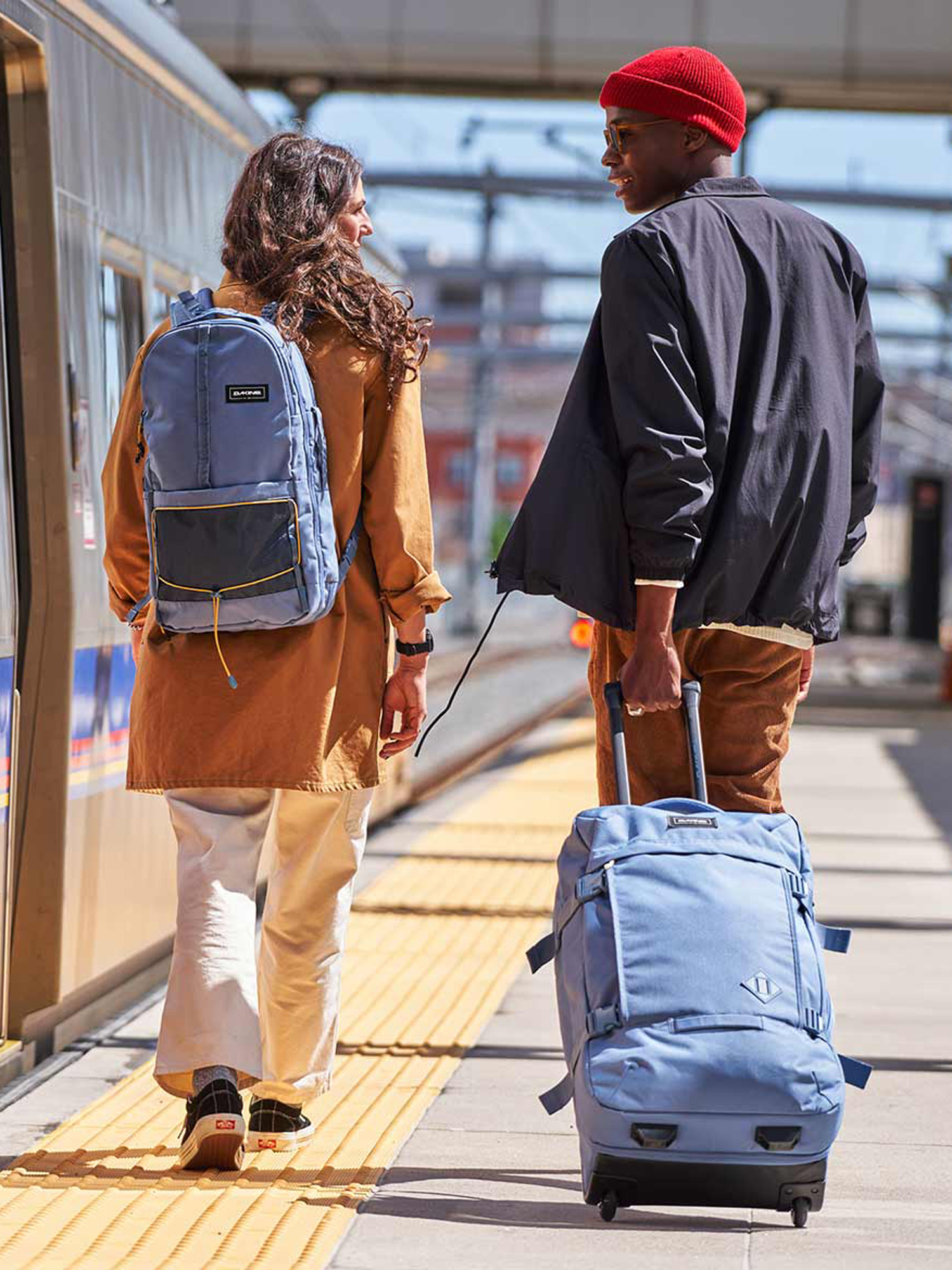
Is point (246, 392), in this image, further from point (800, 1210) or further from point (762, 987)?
point (800, 1210)

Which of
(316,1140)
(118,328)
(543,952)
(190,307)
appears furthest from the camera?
(118,328)

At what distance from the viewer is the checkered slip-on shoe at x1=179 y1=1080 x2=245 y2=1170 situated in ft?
12.4

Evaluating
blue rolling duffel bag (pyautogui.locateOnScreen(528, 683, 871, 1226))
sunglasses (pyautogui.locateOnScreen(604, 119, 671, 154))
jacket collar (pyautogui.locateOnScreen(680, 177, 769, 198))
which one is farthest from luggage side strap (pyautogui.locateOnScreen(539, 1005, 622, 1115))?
sunglasses (pyautogui.locateOnScreen(604, 119, 671, 154))

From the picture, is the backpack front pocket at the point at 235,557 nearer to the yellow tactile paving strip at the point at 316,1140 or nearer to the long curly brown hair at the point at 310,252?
the long curly brown hair at the point at 310,252

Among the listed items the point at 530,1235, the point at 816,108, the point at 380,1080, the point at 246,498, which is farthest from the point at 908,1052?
the point at 816,108

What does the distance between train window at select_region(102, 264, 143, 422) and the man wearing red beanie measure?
6.21ft

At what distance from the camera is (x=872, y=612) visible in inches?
1337

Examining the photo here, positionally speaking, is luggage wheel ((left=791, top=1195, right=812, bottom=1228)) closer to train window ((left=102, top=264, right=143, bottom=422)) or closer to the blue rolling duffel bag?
the blue rolling duffel bag

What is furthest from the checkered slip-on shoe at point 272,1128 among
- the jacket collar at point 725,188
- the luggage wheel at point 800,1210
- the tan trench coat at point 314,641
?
the jacket collar at point 725,188

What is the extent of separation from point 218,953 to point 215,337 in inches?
43.0

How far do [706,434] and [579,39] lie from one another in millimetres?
11192

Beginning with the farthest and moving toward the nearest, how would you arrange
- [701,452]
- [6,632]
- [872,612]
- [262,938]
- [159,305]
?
[872,612] → [159,305] → [6,632] → [262,938] → [701,452]

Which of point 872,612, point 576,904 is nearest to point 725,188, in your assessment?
point 576,904

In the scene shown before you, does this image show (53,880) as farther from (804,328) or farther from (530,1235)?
(804,328)
